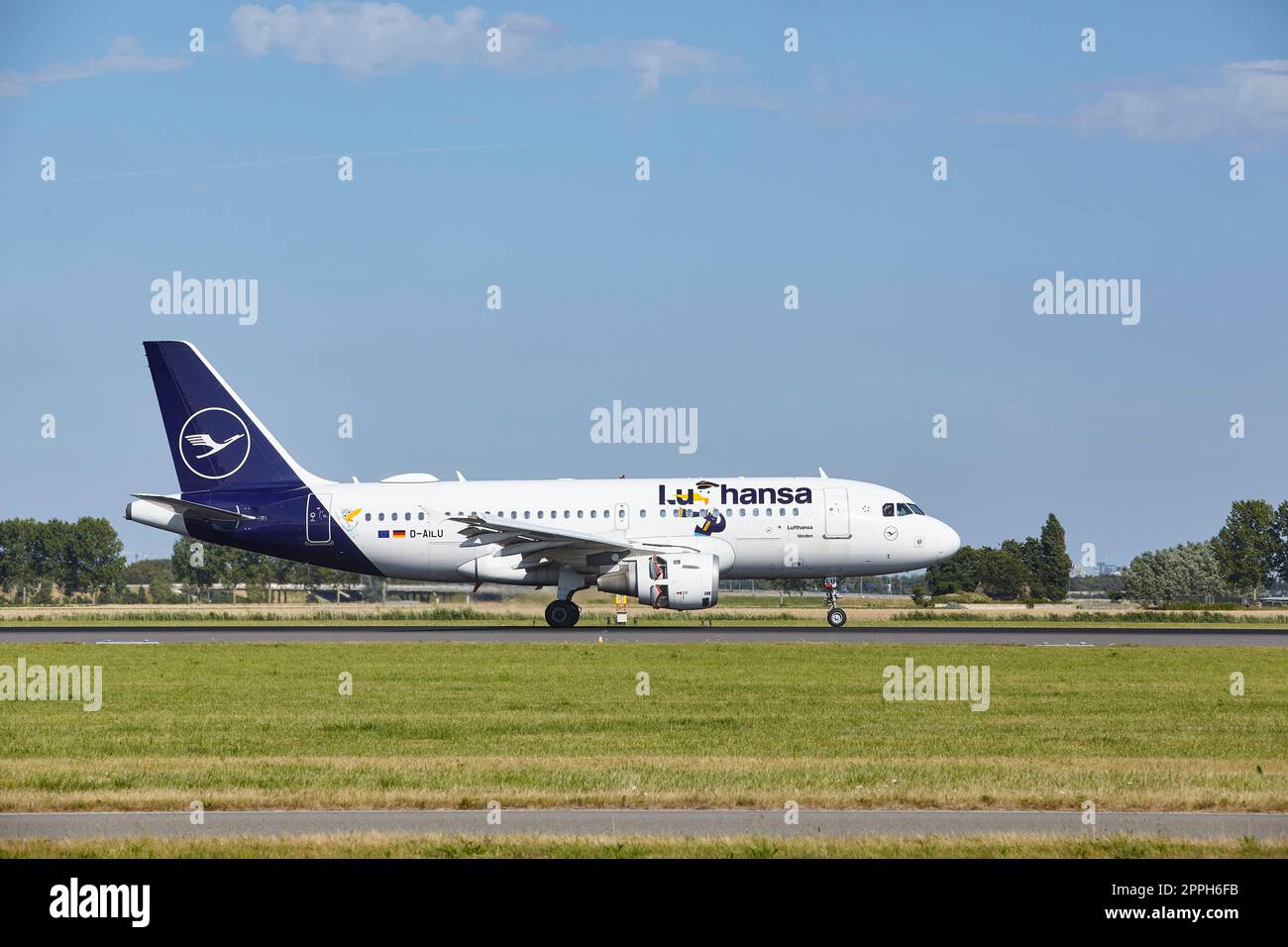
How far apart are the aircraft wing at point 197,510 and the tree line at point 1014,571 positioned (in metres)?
45.0

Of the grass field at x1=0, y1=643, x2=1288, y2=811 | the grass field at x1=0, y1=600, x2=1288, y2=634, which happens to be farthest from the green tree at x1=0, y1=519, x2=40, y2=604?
the grass field at x1=0, y1=643, x2=1288, y2=811

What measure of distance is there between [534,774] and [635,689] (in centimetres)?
1006

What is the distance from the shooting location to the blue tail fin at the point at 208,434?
49125 millimetres

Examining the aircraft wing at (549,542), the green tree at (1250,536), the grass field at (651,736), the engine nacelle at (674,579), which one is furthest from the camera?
the green tree at (1250,536)

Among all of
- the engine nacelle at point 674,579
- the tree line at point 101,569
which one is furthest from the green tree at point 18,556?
the engine nacelle at point 674,579

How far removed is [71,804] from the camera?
15.8 meters

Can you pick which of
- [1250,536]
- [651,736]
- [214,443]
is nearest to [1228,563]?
[1250,536]

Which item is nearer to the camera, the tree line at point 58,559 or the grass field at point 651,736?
the grass field at point 651,736

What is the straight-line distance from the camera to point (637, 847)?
514 inches

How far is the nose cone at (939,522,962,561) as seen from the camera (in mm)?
47094

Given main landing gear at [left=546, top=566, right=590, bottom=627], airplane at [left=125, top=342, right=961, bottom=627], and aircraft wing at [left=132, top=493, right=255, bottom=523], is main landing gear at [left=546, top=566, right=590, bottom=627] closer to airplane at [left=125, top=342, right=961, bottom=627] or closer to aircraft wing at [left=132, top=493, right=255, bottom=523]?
airplane at [left=125, top=342, right=961, bottom=627]

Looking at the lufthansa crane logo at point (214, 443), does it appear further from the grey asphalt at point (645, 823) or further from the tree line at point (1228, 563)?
the tree line at point (1228, 563)

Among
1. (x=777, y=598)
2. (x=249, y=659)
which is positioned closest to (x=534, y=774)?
(x=249, y=659)

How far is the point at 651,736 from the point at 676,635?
856 inches
